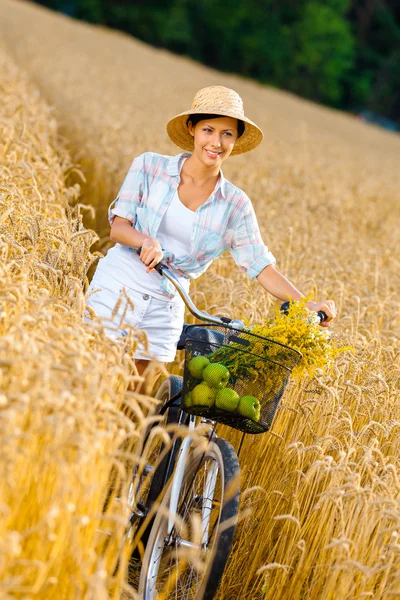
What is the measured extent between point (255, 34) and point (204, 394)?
2392 inches

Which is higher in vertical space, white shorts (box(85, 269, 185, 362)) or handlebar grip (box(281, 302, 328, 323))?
handlebar grip (box(281, 302, 328, 323))

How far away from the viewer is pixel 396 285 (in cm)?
735

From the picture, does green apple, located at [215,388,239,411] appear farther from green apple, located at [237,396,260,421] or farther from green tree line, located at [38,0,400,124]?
green tree line, located at [38,0,400,124]

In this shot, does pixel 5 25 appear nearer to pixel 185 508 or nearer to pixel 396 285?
pixel 396 285

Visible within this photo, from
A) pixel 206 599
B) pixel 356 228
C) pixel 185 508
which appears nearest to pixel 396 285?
pixel 356 228

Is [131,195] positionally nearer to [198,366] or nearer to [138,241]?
[138,241]

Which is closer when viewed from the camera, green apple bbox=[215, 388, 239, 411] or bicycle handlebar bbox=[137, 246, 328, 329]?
green apple bbox=[215, 388, 239, 411]

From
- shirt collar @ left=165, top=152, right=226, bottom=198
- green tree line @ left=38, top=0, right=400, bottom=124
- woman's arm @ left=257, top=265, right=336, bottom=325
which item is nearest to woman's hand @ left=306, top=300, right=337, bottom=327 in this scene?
woman's arm @ left=257, top=265, right=336, bottom=325

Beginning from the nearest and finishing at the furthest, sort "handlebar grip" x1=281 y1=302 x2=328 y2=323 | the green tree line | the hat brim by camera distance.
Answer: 1. "handlebar grip" x1=281 y1=302 x2=328 y2=323
2. the hat brim
3. the green tree line

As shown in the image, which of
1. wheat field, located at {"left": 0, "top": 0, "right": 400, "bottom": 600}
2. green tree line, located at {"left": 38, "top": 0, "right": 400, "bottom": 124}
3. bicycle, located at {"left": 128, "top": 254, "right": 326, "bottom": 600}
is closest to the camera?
wheat field, located at {"left": 0, "top": 0, "right": 400, "bottom": 600}

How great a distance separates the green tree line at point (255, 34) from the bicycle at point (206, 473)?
54805 mm

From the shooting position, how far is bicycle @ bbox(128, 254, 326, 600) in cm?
278

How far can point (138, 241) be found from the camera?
11.5ft

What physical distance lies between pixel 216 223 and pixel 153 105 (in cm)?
1336
